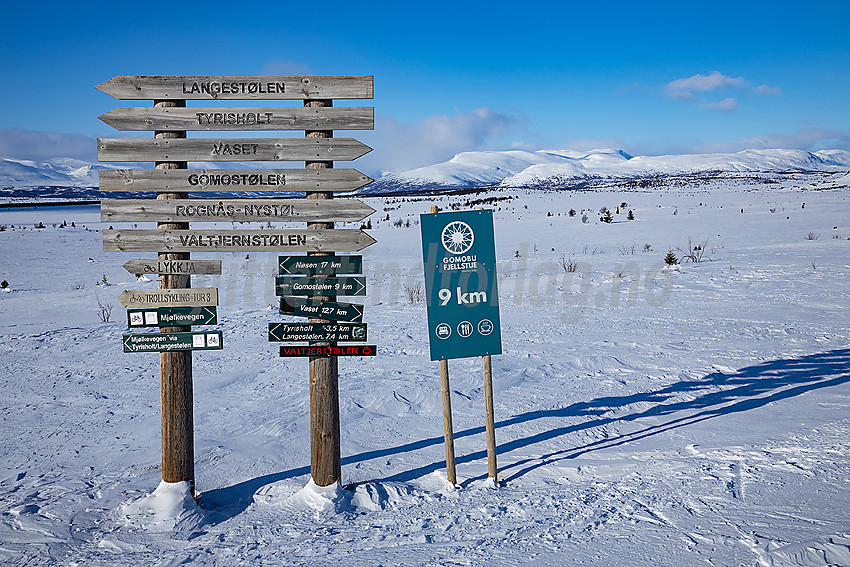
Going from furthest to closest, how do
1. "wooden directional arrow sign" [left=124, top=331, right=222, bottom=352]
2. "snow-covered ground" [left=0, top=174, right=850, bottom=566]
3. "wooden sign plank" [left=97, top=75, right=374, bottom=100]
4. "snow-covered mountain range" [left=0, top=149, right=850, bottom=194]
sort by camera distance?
1. "snow-covered mountain range" [left=0, top=149, right=850, bottom=194]
2. "wooden directional arrow sign" [left=124, top=331, right=222, bottom=352]
3. "wooden sign plank" [left=97, top=75, right=374, bottom=100]
4. "snow-covered ground" [left=0, top=174, right=850, bottom=566]

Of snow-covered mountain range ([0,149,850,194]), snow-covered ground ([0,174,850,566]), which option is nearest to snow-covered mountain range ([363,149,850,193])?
snow-covered mountain range ([0,149,850,194])

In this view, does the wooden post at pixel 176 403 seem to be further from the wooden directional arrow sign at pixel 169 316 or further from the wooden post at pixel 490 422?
the wooden post at pixel 490 422

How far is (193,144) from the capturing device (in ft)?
14.5

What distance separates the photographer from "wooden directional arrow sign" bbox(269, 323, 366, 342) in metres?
4.54

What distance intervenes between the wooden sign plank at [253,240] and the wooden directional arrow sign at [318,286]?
25cm

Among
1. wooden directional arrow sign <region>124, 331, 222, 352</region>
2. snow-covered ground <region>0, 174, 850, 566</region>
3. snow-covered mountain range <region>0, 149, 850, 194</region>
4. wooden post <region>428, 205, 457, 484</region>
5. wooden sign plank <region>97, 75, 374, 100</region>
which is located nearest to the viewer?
snow-covered ground <region>0, 174, 850, 566</region>

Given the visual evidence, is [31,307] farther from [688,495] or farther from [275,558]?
[688,495]

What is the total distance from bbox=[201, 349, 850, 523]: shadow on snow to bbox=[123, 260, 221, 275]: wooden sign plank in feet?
6.20

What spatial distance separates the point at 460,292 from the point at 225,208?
6.69 ft

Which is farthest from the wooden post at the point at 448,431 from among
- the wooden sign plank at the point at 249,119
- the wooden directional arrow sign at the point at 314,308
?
the wooden sign plank at the point at 249,119

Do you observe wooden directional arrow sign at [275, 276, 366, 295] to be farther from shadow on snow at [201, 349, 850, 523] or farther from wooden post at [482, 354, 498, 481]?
shadow on snow at [201, 349, 850, 523]

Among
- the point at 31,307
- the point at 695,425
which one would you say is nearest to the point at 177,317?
the point at 695,425

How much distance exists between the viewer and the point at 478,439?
5.70 m

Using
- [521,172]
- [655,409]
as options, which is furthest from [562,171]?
[655,409]
